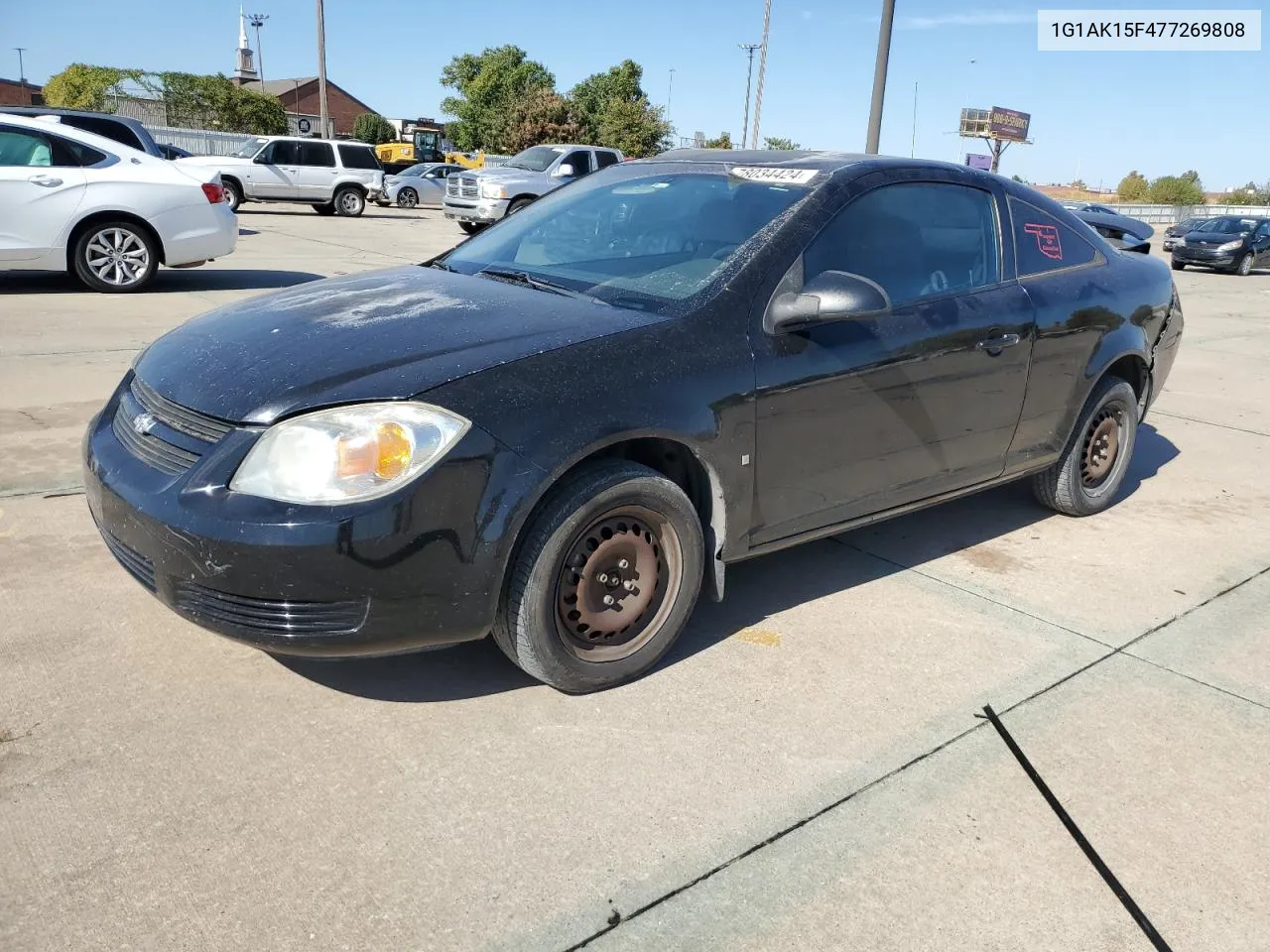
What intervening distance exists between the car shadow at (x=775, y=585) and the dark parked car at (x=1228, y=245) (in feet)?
66.4

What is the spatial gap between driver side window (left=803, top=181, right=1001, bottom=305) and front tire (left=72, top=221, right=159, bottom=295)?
815cm

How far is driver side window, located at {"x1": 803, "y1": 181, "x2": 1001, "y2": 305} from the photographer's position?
11.8 ft

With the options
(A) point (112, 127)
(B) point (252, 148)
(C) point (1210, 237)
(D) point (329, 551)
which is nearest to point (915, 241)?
(D) point (329, 551)

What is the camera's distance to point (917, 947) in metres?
2.20

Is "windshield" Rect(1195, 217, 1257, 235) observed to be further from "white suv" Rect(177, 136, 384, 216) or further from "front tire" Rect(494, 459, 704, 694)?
"front tire" Rect(494, 459, 704, 694)

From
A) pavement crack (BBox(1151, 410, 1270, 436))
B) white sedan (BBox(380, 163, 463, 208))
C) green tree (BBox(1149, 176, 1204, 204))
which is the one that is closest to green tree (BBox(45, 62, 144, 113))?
white sedan (BBox(380, 163, 463, 208))

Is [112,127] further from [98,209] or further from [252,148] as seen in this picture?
[252,148]

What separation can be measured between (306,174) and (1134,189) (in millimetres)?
67472

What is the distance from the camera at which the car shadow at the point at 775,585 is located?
3.16 m

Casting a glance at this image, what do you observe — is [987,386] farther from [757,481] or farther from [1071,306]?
[757,481]

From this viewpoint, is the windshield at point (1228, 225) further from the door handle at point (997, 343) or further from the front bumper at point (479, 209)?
the door handle at point (997, 343)

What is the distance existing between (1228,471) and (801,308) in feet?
13.7

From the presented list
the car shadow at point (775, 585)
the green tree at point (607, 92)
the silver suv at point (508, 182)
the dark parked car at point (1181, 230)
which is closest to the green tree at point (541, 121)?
the green tree at point (607, 92)

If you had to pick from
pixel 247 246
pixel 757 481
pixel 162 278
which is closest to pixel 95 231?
pixel 162 278
